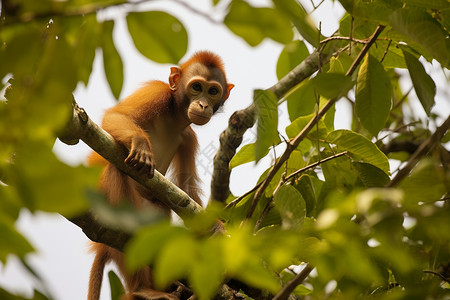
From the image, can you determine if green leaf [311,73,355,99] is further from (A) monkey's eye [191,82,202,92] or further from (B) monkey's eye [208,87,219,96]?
(B) monkey's eye [208,87,219,96]

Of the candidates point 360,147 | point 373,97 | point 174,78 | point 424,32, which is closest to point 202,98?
point 174,78

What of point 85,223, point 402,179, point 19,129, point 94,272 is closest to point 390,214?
point 402,179

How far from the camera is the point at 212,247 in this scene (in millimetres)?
1405

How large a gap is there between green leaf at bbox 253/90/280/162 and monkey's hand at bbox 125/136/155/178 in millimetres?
1335

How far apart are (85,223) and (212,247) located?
2.67 metres

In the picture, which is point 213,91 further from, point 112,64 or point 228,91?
point 112,64

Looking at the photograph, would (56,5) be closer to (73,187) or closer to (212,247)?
(73,187)

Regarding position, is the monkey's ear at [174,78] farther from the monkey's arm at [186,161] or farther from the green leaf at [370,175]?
the green leaf at [370,175]

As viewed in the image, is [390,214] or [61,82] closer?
[61,82]

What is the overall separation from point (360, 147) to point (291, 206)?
107 centimetres

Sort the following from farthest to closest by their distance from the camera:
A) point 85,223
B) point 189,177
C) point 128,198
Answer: point 189,177 < point 128,198 < point 85,223

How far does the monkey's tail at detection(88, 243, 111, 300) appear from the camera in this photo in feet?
17.9

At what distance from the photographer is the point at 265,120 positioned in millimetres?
3383

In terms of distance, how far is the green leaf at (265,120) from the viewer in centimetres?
326
